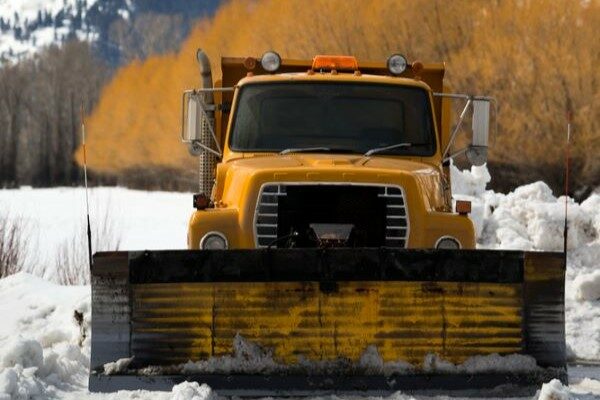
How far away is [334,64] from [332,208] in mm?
2669

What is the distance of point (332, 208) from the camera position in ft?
25.0

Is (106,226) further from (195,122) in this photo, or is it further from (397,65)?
(195,122)

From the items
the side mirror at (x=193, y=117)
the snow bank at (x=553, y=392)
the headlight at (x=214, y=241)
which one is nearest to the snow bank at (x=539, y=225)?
the side mirror at (x=193, y=117)

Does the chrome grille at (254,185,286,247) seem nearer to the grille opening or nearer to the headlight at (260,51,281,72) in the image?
the grille opening

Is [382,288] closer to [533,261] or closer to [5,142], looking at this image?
[533,261]

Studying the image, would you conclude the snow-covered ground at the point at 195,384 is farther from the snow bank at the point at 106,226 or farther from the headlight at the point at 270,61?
the headlight at the point at 270,61

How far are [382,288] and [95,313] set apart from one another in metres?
1.56

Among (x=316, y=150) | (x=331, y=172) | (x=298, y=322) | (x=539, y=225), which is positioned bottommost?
(x=539, y=225)

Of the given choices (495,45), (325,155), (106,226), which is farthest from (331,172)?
(495,45)

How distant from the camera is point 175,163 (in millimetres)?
69438

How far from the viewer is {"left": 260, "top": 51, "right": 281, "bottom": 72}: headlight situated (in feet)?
33.0

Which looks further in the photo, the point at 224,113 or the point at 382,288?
the point at 224,113

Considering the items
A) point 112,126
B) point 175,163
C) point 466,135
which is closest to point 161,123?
point 175,163

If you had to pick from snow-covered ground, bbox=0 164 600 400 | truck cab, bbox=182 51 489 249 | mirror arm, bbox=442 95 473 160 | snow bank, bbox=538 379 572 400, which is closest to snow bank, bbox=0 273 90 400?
snow-covered ground, bbox=0 164 600 400
